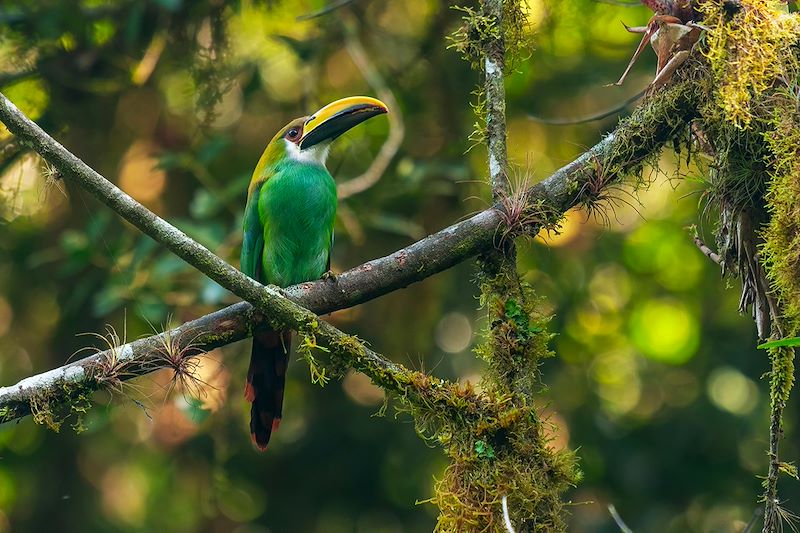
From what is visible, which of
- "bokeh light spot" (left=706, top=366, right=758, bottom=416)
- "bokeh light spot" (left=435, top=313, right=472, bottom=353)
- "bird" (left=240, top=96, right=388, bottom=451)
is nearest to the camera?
"bird" (left=240, top=96, right=388, bottom=451)

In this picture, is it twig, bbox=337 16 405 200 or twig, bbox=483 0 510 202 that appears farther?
twig, bbox=337 16 405 200

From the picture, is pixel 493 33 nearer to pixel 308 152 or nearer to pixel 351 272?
pixel 351 272

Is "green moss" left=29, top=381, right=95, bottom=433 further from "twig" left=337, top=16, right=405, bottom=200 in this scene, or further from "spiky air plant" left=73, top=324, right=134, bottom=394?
"twig" left=337, top=16, right=405, bottom=200

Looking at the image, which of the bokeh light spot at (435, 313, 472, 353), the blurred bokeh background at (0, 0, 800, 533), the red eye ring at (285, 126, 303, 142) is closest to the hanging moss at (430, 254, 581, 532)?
the red eye ring at (285, 126, 303, 142)

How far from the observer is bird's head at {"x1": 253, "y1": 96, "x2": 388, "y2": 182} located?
175 inches

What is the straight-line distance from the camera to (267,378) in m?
4.24

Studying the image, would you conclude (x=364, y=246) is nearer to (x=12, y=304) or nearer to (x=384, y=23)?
(x=384, y=23)

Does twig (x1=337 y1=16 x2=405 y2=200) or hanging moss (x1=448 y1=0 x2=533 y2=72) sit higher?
twig (x1=337 y1=16 x2=405 y2=200)

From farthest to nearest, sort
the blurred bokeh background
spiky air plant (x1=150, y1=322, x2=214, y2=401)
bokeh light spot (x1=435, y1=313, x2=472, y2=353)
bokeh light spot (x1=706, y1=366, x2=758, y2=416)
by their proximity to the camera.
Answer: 1. bokeh light spot (x1=435, y1=313, x2=472, y2=353)
2. bokeh light spot (x1=706, y1=366, x2=758, y2=416)
3. the blurred bokeh background
4. spiky air plant (x1=150, y1=322, x2=214, y2=401)

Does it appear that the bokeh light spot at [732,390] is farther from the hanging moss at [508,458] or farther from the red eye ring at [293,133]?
the hanging moss at [508,458]

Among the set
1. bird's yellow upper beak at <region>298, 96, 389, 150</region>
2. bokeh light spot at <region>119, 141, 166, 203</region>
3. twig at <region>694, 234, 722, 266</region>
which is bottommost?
twig at <region>694, 234, 722, 266</region>

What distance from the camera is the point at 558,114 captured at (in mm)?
6711

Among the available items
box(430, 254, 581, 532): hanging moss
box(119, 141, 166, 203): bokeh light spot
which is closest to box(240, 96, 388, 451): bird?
box(430, 254, 581, 532): hanging moss

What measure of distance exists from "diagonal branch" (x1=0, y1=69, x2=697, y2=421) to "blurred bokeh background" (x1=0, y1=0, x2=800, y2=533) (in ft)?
7.53
